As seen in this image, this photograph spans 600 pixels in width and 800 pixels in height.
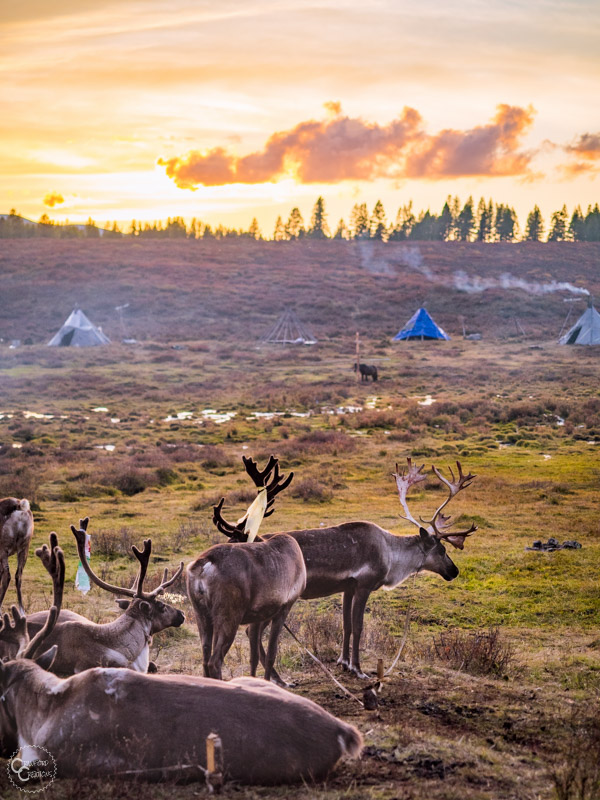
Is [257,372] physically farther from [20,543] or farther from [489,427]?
[20,543]

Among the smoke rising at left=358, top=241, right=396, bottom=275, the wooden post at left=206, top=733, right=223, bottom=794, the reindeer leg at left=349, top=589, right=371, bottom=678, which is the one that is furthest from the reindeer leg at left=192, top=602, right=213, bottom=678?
the smoke rising at left=358, top=241, right=396, bottom=275

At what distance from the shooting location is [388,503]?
774 inches

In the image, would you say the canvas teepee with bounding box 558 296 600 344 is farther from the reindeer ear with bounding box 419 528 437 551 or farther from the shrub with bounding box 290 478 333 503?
the reindeer ear with bounding box 419 528 437 551

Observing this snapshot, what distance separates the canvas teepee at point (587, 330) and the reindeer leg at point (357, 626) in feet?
177

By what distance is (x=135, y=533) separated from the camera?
1631 cm

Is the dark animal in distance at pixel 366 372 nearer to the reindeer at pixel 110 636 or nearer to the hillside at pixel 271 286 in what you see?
the hillside at pixel 271 286

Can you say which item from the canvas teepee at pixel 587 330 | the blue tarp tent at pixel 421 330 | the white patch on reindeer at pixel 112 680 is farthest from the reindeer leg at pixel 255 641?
the blue tarp tent at pixel 421 330

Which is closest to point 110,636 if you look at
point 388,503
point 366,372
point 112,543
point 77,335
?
point 112,543

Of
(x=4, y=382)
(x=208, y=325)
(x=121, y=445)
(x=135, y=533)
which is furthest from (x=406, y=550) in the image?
(x=208, y=325)

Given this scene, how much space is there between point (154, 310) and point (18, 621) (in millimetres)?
79732

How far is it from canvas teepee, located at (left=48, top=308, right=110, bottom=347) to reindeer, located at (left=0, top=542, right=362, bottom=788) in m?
60.1

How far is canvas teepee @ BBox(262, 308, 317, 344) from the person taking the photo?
67875 mm

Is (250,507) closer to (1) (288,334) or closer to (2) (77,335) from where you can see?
(2) (77,335)

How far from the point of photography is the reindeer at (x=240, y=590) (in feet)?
23.5
